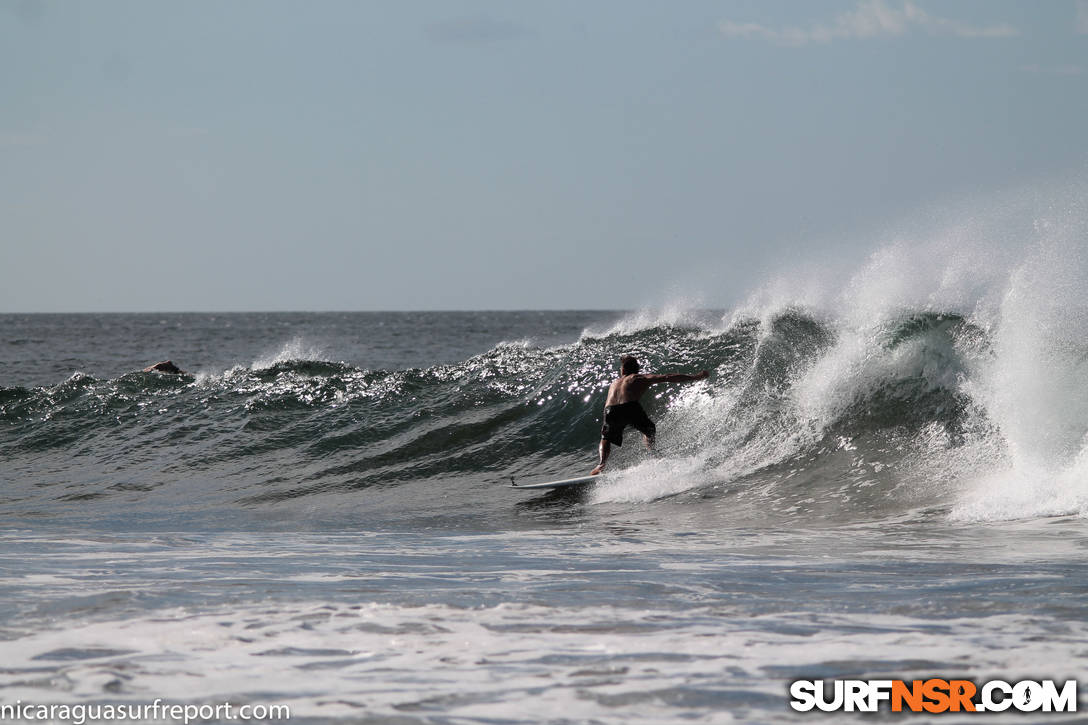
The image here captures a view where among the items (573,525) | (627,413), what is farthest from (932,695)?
(627,413)

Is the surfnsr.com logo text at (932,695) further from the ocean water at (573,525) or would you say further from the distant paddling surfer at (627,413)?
the distant paddling surfer at (627,413)

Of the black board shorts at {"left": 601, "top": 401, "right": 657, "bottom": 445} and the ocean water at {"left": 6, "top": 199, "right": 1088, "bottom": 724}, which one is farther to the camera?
the black board shorts at {"left": 601, "top": 401, "right": 657, "bottom": 445}

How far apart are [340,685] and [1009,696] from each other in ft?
7.39

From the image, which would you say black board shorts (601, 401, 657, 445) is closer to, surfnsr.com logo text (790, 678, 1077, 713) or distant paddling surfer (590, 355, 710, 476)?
distant paddling surfer (590, 355, 710, 476)

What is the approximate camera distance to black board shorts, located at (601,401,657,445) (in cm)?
1121

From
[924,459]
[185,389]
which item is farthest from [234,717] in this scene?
[185,389]

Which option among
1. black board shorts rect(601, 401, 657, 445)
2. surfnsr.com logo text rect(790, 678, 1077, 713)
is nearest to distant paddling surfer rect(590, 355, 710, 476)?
black board shorts rect(601, 401, 657, 445)

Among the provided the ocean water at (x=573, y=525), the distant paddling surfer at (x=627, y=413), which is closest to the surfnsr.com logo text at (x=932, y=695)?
the ocean water at (x=573, y=525)

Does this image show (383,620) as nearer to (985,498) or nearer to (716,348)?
(985,498)

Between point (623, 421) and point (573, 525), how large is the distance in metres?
2.68

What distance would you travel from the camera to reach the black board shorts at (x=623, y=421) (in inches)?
441

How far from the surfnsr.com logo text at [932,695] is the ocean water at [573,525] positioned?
10cm

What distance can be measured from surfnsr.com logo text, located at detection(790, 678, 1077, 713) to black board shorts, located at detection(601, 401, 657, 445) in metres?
7.44

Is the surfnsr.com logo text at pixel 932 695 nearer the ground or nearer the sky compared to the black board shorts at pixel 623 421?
nearer the ground
